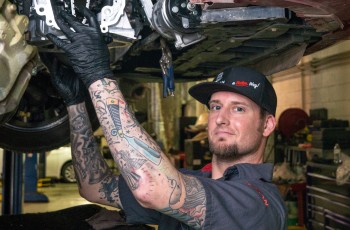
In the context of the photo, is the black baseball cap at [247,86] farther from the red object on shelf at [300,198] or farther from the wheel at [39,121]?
the red object on shelf at [300,198]

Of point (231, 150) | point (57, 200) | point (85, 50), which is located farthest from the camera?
point (57, 200)

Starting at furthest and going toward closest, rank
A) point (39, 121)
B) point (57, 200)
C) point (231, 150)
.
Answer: point (57, 200) → point (39, 121) → point (231, 150)

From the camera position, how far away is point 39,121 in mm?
2941

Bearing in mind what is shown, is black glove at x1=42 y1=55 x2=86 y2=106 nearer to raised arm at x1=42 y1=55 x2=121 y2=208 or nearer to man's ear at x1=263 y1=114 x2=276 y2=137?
raised arm at x1=42 y1=55 x2=121 y2=208

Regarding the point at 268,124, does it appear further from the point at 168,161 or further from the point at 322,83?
the point at 322,83

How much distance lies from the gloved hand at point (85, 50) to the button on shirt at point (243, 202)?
471mm

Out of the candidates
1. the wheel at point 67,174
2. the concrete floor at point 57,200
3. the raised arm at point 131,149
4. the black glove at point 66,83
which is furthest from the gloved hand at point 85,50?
the wheel at point 67,174

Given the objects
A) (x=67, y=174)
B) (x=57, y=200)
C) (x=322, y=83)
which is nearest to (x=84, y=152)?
(x=322, y=83)

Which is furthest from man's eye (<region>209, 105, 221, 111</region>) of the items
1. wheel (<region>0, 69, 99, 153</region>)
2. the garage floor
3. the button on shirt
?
wheel (<region>0, 69, 99, 153</region>)

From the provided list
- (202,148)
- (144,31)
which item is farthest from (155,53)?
(202,148)

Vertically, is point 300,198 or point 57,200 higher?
point 300,198

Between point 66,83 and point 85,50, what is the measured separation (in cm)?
50

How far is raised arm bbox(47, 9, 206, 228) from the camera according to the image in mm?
1582

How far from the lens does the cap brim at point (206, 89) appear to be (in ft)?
6.51
